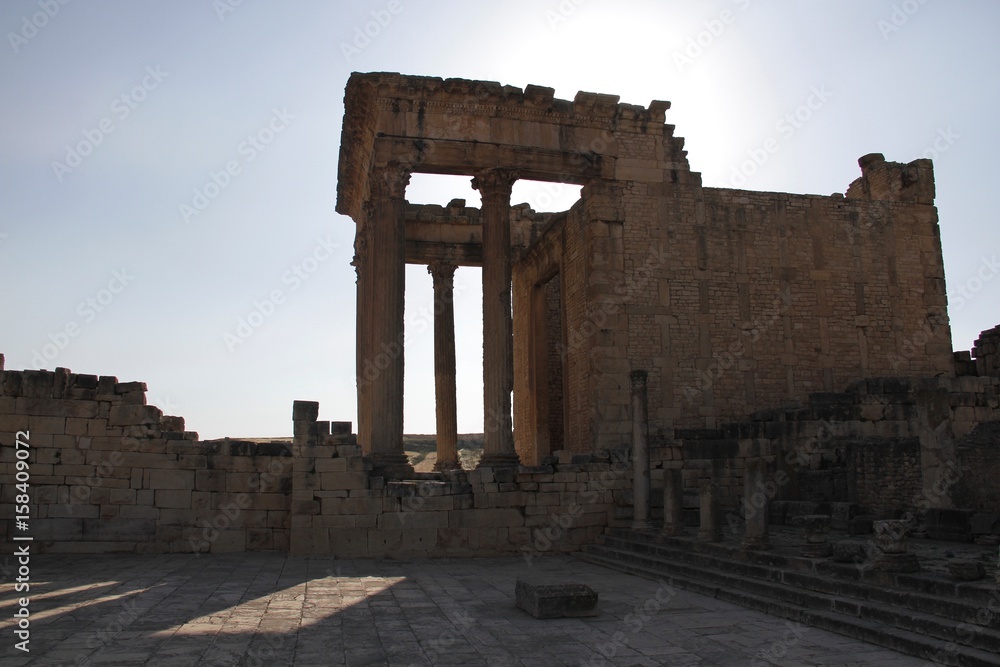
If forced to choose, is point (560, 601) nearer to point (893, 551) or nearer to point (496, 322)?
point (893, 551)

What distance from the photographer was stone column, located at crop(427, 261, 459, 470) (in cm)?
2153

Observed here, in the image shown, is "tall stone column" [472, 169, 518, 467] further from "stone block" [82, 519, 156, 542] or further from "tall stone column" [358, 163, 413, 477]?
"stone block" [82, 519, 156, 542]

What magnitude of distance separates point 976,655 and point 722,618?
2.58 metres

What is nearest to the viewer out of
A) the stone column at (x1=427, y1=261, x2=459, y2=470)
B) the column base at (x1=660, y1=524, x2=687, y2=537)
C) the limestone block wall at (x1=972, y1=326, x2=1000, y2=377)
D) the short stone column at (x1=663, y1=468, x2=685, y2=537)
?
the column base at (x1=660, y1=524, x2=687, y2=537)

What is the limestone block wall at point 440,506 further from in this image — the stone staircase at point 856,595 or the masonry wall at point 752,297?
the stone staircase at point 856,595

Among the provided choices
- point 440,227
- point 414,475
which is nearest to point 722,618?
point 414,475

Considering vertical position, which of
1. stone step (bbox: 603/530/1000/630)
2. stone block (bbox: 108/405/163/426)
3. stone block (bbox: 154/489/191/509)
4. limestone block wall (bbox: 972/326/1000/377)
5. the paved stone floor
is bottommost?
the paved stone floor

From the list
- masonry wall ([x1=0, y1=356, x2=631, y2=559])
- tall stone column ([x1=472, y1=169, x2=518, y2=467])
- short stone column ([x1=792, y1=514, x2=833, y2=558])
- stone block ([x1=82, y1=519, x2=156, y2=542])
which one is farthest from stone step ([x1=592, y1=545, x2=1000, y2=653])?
stone block ([x1=82, y1=519, x2=156, y2=542])

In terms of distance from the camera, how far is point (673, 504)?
12.2m

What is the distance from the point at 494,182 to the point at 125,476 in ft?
29.9

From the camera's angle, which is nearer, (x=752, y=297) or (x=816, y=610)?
(x=816, y=610)

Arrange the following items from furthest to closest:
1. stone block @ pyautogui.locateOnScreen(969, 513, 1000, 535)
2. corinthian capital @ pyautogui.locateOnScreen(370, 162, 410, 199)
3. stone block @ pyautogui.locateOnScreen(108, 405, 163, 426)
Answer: corinthian capital @ pyautogui.locateOnScreen(370, 162, 410, 199)
stone block @ pyautogui.locateOnScreen(108, 405, 163, 426)
stone block @ pyautogui.locateOnScreen(969, 513, 1000, 535)

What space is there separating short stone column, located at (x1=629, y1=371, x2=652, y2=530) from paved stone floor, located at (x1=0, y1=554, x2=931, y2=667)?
7.56ft

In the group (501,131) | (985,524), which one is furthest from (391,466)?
(985,524)
